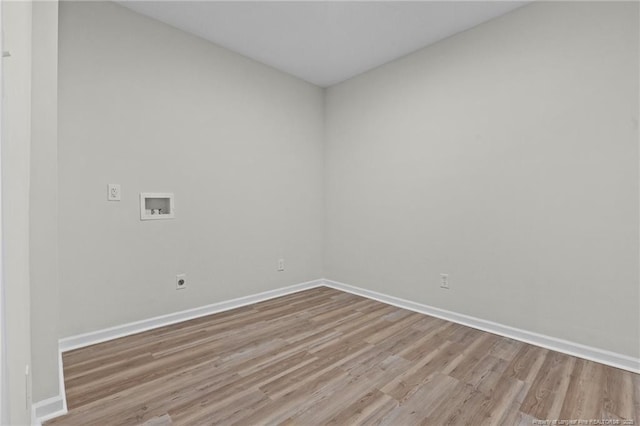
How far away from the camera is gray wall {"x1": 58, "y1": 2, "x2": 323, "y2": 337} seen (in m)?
2.33

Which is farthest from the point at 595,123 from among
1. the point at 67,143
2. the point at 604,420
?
the point at 67,143

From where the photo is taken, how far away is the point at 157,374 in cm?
196

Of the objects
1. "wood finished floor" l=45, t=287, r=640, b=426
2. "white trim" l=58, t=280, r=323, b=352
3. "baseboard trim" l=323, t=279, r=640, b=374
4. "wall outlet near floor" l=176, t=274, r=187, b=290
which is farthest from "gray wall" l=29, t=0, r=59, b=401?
"baseboard trim" l=323, t=279, r=640, b=374

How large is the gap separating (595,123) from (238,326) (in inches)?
125

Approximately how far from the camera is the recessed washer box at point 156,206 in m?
2.62

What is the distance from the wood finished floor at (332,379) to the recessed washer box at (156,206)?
974mm

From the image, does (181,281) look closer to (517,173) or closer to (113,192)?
(113,192)

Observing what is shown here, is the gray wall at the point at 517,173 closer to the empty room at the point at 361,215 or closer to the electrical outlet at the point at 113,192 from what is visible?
the empty room at the point at 361,215

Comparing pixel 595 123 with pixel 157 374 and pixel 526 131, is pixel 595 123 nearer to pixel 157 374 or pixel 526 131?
pixel 526 131

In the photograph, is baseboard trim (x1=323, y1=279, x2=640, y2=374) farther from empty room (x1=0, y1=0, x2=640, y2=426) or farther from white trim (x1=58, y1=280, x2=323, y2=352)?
white trim (x1=58, y1=280, x2=323, y2=352)

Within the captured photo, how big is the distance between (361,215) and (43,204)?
2.92 meters

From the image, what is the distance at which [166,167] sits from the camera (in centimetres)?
275

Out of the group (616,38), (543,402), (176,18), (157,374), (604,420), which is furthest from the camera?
(176,18)

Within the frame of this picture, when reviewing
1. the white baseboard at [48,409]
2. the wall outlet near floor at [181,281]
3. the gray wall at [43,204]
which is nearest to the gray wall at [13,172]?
the gray wall at [43,204]
